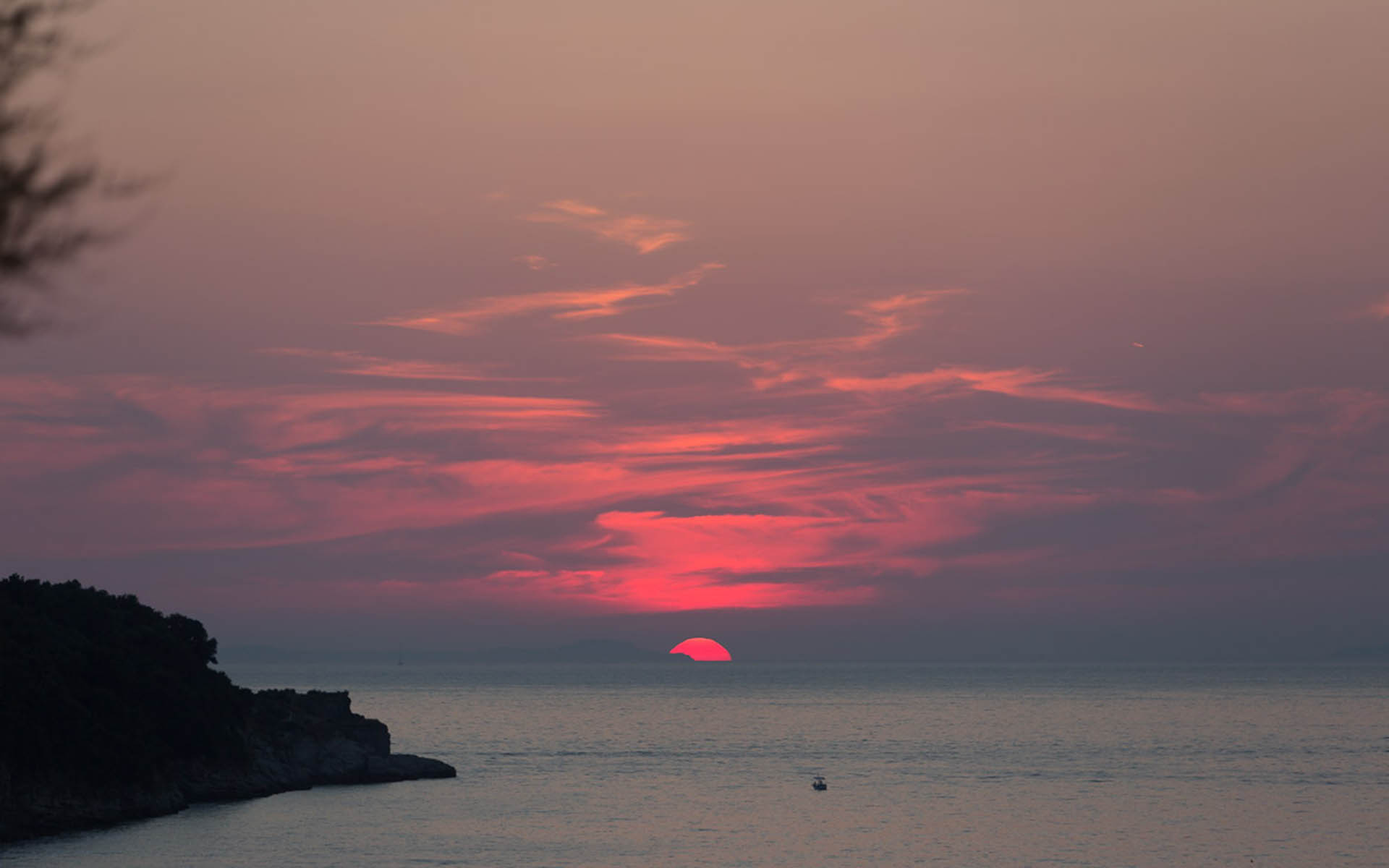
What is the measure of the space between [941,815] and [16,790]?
64.6m

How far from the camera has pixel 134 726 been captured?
9588cm

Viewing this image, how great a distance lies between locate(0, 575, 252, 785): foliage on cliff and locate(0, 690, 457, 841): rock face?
96 cm

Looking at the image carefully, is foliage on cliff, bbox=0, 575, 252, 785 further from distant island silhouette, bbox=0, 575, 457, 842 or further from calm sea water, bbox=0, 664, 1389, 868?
calm sea water, bbox=0, 664, 1389, 868

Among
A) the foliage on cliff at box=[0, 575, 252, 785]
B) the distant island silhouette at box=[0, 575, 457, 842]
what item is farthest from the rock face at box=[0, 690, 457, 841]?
the foliage on cliff at box=[0, 575, 252, 785]

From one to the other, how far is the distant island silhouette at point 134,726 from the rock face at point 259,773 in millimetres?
104

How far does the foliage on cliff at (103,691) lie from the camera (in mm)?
87250

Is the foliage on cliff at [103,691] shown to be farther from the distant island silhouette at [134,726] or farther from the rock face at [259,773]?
the rock face at [259,773]

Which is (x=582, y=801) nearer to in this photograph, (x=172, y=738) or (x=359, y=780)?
(x=359, y=780)

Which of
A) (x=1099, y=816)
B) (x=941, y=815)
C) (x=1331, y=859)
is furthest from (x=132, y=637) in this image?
(x=1331, y=859)

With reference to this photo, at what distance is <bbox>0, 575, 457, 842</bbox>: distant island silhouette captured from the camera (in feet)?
285

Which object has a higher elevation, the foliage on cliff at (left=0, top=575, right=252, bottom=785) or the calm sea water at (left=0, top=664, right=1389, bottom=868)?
the foliage on cliff at (left=0, top=575, right=252, bottom=785)

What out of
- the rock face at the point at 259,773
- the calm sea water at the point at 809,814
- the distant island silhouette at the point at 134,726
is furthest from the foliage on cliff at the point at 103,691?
the calm sea water at the point at 809,814

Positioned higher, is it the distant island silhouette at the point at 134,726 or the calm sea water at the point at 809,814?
the distant island silhouette at the point at 134,726

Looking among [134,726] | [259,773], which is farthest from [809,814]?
[134,726]
